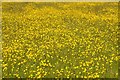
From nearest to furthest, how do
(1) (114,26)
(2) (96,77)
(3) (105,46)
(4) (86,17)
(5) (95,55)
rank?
(2) (96,77), (5) (95,55), (3) (105,46), (1) (114,26), (4) (86,17)

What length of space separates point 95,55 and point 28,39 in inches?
133

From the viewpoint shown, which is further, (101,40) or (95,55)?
(101,40)

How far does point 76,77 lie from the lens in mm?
11414

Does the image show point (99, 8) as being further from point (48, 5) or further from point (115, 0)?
point (48, 5)

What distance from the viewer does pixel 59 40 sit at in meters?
14.5

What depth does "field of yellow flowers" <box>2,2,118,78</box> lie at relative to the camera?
1192 cm

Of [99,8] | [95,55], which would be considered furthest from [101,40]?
[99,8]

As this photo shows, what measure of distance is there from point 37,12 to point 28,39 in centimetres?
380

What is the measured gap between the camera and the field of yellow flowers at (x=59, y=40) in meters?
11.9

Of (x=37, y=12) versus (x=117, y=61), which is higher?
(x=37, y=12)

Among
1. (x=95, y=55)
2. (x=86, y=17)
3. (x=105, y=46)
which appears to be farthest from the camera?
(x=86, y=17)

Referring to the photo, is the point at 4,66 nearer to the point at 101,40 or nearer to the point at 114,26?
the point at 101,40

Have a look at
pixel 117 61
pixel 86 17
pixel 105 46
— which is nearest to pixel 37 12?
pixel 86 17

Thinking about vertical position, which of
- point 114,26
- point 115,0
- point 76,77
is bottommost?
point 76,77
